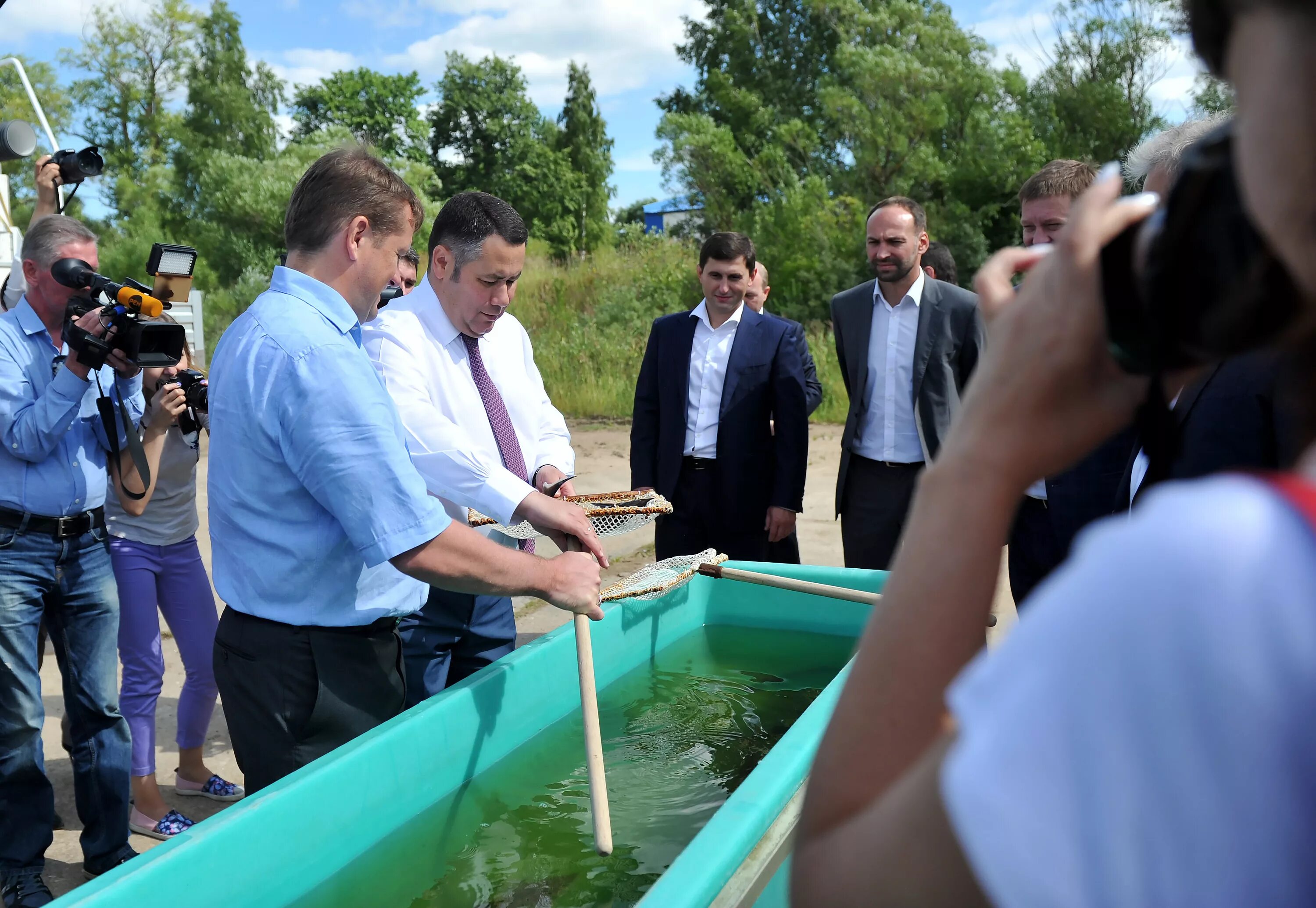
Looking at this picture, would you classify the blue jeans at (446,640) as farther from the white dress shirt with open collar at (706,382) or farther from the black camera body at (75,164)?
the black camera body at (75,164)

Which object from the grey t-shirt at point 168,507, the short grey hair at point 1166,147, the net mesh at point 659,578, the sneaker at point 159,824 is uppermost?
the short grey hair at point 1166,147

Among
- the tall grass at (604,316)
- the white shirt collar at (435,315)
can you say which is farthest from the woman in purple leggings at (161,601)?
the tall grass at (604,316)

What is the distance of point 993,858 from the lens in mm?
469

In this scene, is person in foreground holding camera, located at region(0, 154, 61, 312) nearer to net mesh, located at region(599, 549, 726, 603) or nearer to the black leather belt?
the black leather belt

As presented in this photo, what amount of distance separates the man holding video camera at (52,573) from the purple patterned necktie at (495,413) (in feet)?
3.64

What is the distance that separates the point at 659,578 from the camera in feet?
11.5

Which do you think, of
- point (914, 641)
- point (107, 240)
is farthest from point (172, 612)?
point (107, 240)

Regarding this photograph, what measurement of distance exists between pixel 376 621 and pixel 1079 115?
20.2 m

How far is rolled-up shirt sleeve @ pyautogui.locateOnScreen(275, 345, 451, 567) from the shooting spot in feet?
7.17

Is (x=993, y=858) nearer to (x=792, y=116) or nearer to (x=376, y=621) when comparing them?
(x=376, y=621)

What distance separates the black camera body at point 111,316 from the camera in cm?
312

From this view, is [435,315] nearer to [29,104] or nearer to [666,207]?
[29,104]

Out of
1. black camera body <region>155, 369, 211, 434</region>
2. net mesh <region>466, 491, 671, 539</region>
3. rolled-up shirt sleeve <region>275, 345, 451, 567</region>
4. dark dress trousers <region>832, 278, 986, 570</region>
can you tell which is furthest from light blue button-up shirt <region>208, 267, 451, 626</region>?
dark dress trousers <region>832, 278, 986, 570</region>

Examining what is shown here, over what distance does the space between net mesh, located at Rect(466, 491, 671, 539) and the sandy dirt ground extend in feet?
3.50
